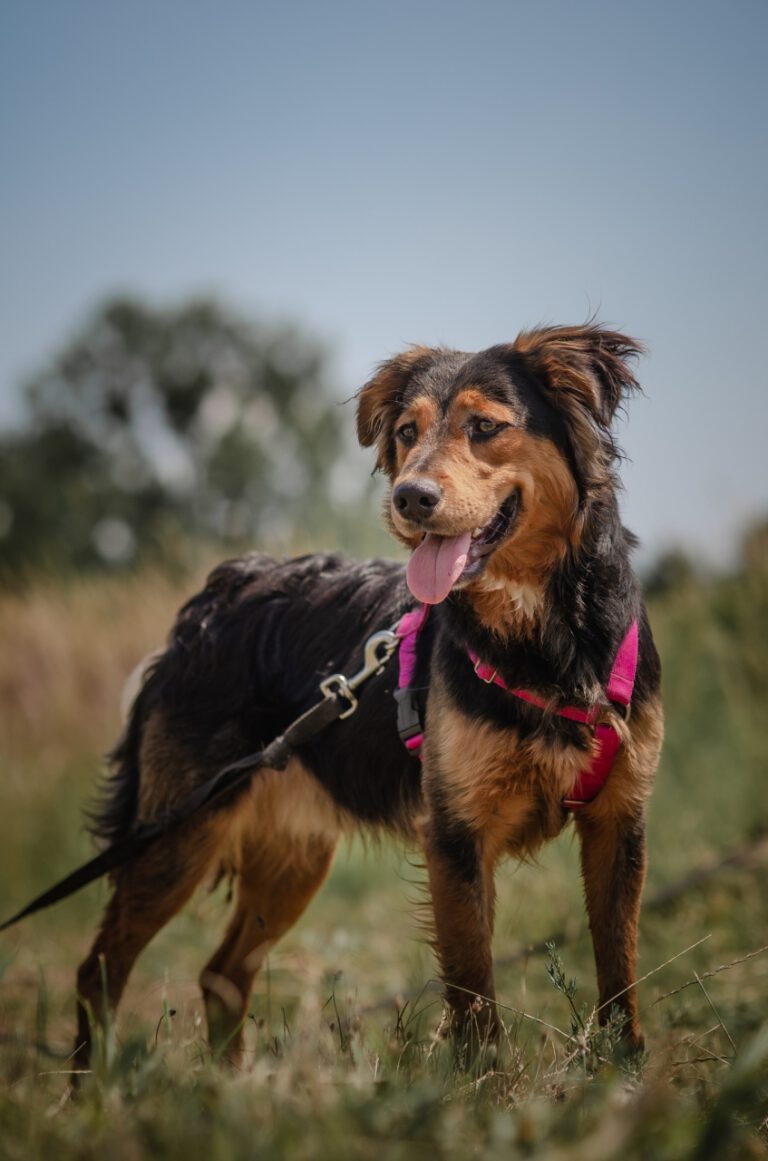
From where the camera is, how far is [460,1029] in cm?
290

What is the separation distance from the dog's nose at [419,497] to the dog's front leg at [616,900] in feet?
3.79

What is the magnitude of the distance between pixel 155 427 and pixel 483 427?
39.5m

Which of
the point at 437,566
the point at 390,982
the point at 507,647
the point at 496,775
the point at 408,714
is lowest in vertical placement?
the point at 390,982

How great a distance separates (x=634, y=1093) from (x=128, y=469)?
3920 cm

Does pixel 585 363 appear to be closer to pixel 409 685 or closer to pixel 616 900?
pixel 409 685

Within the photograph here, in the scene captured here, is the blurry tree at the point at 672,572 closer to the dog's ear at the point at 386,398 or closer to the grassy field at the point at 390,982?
the grassy field at the point at 390,982

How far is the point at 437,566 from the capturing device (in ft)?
9.88

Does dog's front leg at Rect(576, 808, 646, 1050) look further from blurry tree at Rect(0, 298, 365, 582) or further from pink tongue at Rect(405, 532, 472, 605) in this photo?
blurry tree at Rect(0, 298, 365, 582)

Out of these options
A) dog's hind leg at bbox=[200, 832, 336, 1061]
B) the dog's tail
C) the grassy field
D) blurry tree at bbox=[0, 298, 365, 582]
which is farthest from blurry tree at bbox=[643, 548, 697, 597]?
blurry tree at bbox=[0, 298, 365, 582]

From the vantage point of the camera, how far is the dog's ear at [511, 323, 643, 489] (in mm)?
3117

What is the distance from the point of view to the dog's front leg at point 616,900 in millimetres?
3049

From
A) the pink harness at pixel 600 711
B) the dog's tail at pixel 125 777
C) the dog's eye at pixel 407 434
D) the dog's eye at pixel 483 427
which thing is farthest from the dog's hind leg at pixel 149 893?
the dog's eye at pixel 483 427

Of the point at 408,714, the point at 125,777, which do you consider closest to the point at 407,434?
the point at 408,714

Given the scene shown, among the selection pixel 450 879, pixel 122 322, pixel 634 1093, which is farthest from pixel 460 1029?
pixel 122 322
